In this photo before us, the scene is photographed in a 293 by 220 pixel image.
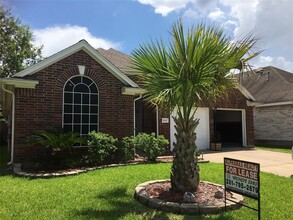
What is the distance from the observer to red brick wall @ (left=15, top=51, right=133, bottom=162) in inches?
372

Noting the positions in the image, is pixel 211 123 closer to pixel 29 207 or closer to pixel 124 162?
pixel 124 162

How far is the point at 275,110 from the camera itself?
778 inches

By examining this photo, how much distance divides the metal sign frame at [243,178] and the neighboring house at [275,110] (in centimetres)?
1375

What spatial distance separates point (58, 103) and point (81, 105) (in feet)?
2.95

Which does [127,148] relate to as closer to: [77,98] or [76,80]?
[77,98]

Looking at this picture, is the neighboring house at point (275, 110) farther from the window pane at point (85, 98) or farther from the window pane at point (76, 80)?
the window pane at point (76, 80)

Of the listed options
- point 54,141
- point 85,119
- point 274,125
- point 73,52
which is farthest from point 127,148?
point 274,125

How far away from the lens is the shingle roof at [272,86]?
1968cm

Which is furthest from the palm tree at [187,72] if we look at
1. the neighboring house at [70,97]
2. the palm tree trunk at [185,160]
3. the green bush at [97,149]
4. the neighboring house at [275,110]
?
the neighboring house at [275,110]

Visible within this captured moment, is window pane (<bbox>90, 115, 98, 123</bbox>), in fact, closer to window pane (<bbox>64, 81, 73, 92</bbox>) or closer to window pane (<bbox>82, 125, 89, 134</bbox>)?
window pane (<bbox>82, 125, 89, 134</bbox>)

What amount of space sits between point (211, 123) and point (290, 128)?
6.60 m

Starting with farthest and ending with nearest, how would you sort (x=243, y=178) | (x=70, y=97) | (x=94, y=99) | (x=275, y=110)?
1. (x=275, y=110)
2. (x=94, y=99)
3. (x=70, y=97)
4. (x=243, y=178)

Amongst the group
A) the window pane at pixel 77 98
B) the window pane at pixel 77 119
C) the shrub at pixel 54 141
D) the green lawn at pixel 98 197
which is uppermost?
the window pane at pixel 77 98

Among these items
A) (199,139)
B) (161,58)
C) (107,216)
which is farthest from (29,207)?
(199,139)
